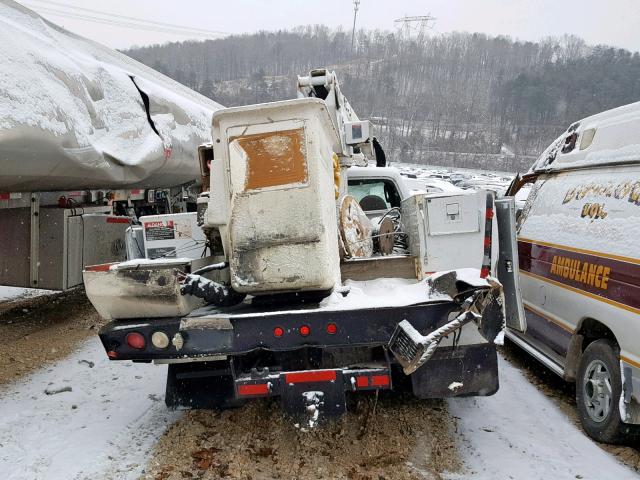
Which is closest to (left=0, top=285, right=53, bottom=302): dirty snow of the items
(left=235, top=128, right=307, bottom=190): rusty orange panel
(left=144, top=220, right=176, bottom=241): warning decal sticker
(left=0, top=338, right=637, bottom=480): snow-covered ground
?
(left=0, top=338, right=637, bottom=480): snow-covered ground

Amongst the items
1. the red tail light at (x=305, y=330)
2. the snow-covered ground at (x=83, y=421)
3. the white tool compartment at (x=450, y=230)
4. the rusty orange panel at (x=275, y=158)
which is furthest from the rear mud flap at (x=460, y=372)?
the snow-covered ground at (x=83, y=421)

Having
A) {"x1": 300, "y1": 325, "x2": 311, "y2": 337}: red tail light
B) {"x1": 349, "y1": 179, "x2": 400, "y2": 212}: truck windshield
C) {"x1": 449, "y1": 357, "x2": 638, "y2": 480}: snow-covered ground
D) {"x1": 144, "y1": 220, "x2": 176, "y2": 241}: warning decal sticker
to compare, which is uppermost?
{"x1": 349, "y1": 179, "x2": 400, "y2": 212}: truck windshield

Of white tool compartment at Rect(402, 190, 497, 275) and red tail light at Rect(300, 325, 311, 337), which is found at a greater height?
white tool compartment at Rect(402, 190, 497, 275)

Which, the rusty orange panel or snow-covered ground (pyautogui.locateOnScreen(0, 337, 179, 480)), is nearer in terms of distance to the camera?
the rusty orange panel

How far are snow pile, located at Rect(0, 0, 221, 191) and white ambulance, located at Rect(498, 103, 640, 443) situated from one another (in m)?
3.79

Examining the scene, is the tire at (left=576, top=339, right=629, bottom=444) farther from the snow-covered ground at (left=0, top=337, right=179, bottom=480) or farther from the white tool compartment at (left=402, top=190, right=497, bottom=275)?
the snow-covered ground at (left=0, top=337, right=179, bottom=480)

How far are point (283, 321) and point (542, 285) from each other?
2.69 meters

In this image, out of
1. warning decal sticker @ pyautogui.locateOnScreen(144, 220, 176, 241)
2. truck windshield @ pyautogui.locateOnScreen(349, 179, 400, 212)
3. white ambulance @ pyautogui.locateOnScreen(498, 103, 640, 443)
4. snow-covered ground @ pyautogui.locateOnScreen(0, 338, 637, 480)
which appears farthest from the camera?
truck windshield @ pyautogui.locateOnScreen(349, 179, 400, 212)

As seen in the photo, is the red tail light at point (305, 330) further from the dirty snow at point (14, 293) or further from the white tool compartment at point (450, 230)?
the dirty snow at point (14, 293)

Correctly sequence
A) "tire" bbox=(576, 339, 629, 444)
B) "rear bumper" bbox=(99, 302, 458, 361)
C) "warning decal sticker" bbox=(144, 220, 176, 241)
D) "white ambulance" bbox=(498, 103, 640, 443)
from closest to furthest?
"rear bumper" bbox=(99, 302, 458, 361) → "white ambulance" bbox=(498, 103, 640, 443) → "tire" bbox=(576, 339, 629, 444) → "warning decal sticker" bbox=(144, 220, 176, 241)

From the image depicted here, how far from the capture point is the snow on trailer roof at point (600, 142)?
374 centimetres

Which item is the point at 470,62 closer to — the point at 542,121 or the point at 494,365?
the point at 542,121

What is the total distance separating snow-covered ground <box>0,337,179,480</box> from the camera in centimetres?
326

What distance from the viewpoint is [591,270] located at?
373 centimetres
